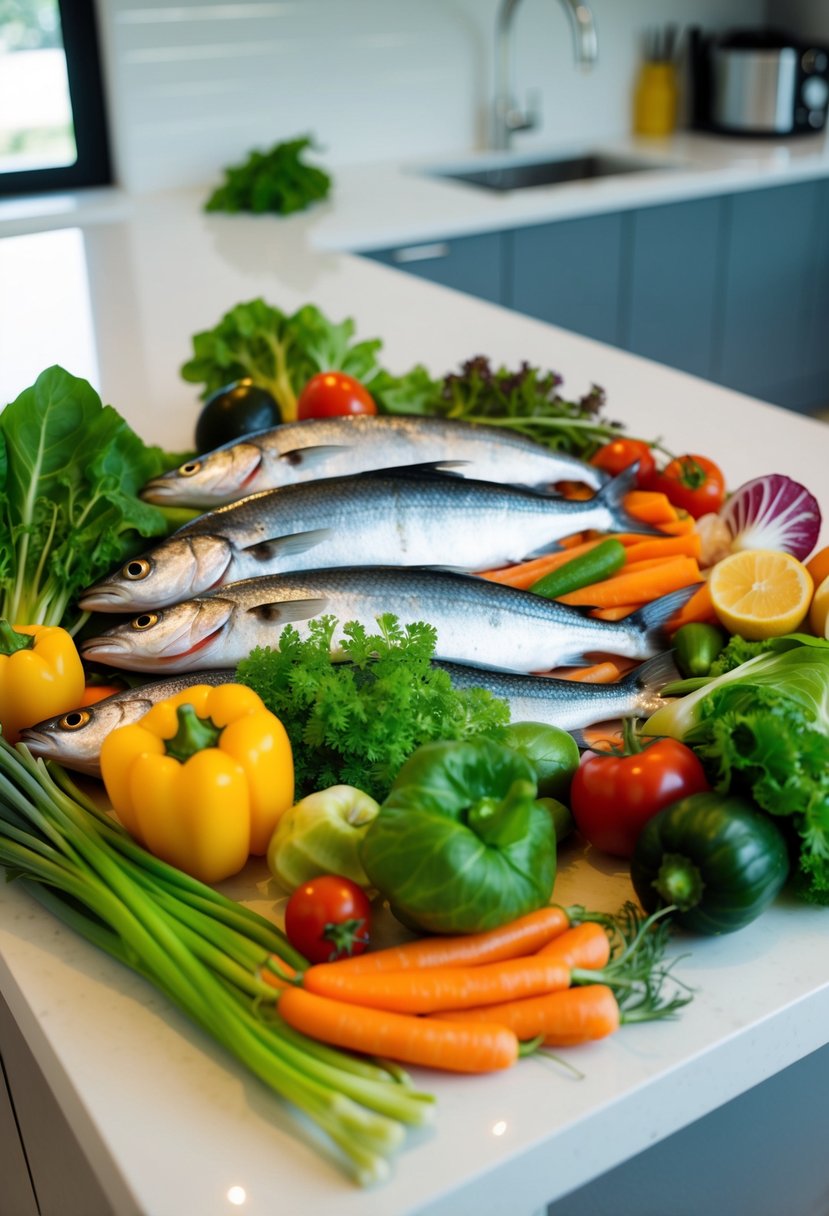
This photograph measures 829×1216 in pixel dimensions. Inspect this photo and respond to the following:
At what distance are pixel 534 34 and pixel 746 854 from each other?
3.81 meters

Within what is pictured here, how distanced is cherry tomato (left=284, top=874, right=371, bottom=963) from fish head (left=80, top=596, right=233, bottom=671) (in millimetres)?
355

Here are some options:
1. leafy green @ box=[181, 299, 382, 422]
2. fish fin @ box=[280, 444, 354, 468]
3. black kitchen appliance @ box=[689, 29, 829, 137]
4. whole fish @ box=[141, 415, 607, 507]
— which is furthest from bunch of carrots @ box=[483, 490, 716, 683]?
black kitchen appliance @ box=[689, 29, 829, 137]

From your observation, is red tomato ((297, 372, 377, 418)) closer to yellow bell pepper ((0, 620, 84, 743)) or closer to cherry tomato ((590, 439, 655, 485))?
cherry tomato ((590, 439, 655, 485))

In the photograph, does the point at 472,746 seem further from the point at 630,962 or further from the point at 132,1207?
the point at 132,1207

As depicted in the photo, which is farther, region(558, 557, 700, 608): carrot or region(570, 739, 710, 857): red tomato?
region(558, 557, 700, 608): carrot

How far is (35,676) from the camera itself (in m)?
1.21

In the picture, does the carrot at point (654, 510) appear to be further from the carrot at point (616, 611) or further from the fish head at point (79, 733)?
the fish head at point (79, 733)

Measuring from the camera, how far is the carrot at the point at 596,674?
130 cm

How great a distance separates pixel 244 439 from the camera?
1601 mm

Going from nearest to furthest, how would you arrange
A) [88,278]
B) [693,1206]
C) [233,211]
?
1. [693,1206]
2. [88,278]
3. [233,211]

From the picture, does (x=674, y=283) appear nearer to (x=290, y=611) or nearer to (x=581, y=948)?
(x=290, y=611)

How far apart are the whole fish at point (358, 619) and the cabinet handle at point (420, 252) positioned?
2.17 meters

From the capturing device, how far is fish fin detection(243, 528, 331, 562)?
1362 mm

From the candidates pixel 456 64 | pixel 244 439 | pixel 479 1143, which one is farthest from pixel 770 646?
pixel 456 64
